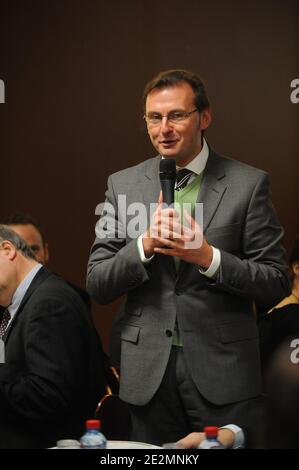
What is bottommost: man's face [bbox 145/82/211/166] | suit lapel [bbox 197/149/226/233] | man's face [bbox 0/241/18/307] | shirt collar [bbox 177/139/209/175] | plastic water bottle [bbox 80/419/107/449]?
plastic water bottle [bbox 80/419/107/449]

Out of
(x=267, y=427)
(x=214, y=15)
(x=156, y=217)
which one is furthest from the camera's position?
(x=214, y=15)

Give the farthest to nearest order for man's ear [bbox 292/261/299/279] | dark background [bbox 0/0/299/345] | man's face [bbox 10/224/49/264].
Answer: dark background [bbox 0/0/299/345]
man's face [bbox 10/224/49/264]
man's ear [bbox 292/261/299/279]

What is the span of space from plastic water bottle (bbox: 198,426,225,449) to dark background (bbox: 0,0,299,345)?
6.94ft

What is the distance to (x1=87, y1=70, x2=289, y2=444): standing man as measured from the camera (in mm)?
2688

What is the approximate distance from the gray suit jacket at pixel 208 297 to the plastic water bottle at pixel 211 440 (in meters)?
0.50

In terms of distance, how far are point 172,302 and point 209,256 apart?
0.22 m

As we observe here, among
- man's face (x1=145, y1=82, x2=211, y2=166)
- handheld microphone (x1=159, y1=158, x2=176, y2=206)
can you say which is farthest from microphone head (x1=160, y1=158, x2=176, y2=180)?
man's face (x1=145, y1=82, x2=211, y2=166)

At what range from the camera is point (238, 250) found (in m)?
2.77

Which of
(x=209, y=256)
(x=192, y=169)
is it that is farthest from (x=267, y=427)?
(x=192, y=169)

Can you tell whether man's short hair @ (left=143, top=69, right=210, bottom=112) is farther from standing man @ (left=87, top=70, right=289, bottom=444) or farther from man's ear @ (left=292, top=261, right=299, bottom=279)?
man's ear @ (left=292, top=261, right=299, bottom=279)

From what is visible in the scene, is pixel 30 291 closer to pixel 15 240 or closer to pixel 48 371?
pixel 15 240

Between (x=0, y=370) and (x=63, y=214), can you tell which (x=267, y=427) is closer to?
(x=0, y=370)

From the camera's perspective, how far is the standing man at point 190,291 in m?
2.69

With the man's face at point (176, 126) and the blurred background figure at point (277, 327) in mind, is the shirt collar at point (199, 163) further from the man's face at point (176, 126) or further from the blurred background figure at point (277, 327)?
the blurred background figure at point (277, 327)
